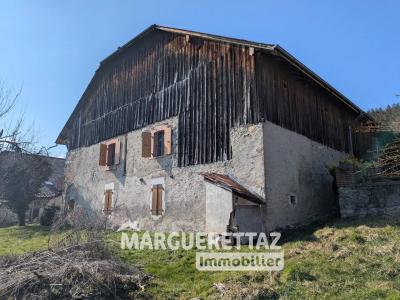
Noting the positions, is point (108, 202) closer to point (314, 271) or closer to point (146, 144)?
point (146, 144)

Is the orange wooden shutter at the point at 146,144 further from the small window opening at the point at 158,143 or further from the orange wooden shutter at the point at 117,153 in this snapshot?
the orange wooden shutter at the point at 117,153

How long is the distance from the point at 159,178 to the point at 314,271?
26.1 feet

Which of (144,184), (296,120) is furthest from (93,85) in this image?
(296,120)

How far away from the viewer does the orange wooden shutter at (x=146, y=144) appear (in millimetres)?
14750

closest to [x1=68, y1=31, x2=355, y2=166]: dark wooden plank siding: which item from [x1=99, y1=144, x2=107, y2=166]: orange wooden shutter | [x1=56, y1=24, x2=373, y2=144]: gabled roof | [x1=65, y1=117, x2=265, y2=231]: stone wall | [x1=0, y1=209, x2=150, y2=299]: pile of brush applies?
[x1=56, y1=24, x2=373, y2=144]: gabled roof

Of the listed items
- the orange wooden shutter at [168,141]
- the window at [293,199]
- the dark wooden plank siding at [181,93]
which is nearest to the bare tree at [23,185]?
the dark wooden plank siding at [181,93]

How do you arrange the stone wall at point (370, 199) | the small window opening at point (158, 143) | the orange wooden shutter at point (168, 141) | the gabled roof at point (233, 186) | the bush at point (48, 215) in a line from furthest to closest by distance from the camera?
1. the bush at point (48, 215)
2. the small window opening at point (158, 143)
3. the orange wooden shutter at point (168, 141)
4. the stone wall at point (370, 199)
5. the gabled roof at point (233, 186)

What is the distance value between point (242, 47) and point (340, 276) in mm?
8125

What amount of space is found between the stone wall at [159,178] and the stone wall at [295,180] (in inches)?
21.1

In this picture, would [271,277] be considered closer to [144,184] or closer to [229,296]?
[229,296]

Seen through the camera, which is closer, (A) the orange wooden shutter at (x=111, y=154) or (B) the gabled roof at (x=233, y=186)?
(B) the gabled roof at (x=233, y=186)

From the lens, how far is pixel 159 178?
14438 mm

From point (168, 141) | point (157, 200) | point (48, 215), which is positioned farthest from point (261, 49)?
point (48, 215)

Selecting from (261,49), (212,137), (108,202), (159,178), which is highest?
(261,49)
